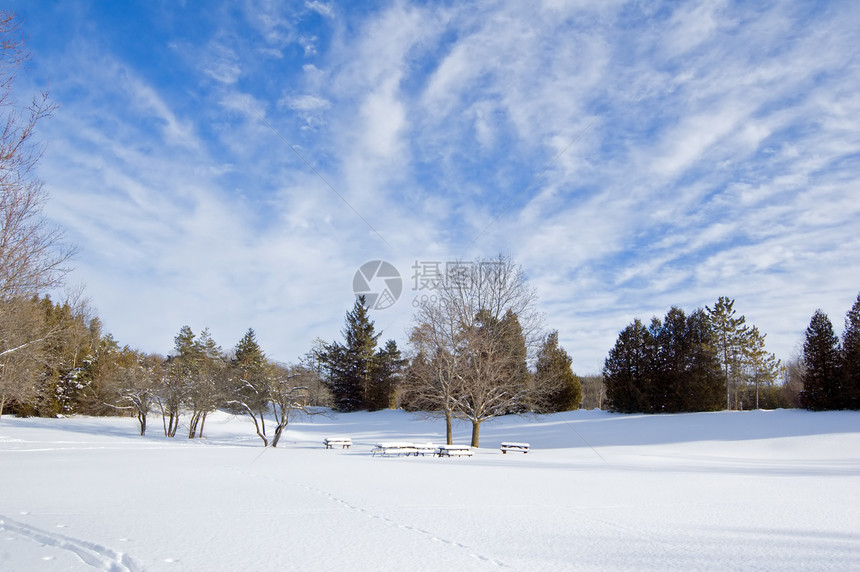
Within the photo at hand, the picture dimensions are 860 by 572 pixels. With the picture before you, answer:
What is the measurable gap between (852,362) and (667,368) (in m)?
10.4

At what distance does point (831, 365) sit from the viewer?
103 feet

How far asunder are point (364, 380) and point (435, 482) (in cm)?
4576

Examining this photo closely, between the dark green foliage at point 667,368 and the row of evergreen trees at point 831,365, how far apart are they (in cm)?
536

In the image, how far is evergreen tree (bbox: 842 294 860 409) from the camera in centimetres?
3002

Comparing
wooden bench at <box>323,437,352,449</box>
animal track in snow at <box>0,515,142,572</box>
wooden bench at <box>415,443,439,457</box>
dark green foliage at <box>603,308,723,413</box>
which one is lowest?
wooden bench at <box>323,437,352,449</box>

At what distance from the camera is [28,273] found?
48.1 feet

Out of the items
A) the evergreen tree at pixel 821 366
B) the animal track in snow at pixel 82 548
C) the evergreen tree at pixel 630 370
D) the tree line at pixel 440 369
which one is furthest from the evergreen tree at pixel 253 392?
the evergreen tree at pixel 821 366

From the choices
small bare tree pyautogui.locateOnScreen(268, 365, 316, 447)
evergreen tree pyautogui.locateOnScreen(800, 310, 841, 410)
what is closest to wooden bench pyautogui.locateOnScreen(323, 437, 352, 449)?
small bare tree pyautogui.locateOnScreen(268, 365, 316, 447)

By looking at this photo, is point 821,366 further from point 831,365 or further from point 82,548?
point 82,548

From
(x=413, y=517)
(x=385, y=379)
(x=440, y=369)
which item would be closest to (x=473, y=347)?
(x=440, y=369)

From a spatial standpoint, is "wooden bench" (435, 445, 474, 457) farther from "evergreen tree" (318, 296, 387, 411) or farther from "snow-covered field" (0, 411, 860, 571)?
"evergreen tree" (318, 296, 387, 411)

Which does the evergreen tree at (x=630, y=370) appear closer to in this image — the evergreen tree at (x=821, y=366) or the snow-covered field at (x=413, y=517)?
the evergreen tree at (x=821, y=366)

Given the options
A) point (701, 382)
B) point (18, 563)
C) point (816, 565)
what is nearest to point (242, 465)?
point (18, 563)

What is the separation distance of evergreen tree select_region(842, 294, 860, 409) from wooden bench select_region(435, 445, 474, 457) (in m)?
23.3
